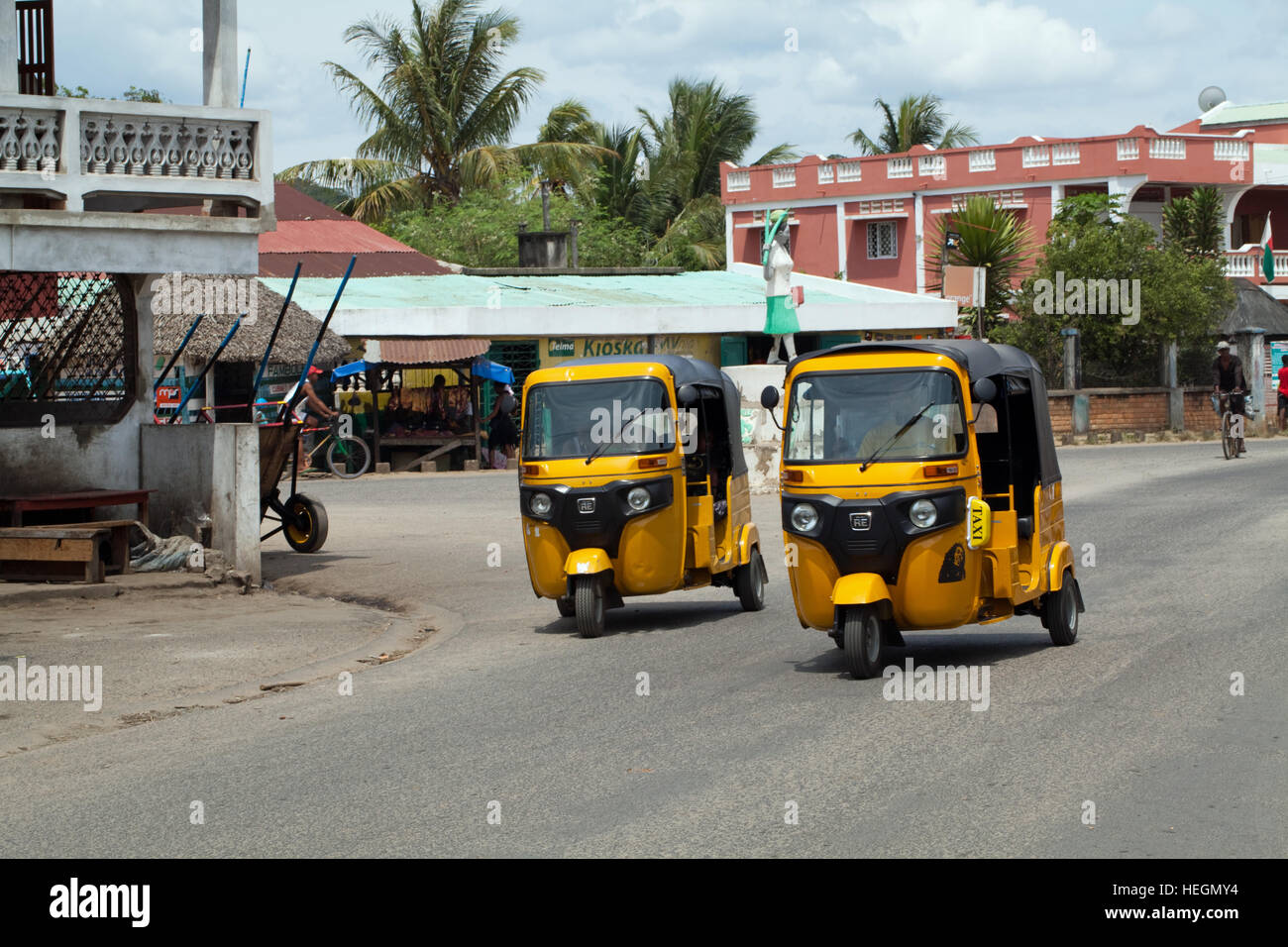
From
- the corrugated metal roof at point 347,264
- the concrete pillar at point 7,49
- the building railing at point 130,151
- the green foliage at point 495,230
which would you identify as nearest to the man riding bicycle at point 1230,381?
the corrugated metal roof at point 347,264

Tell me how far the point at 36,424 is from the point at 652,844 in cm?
1263

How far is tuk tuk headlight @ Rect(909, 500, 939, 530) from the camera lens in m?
9.70

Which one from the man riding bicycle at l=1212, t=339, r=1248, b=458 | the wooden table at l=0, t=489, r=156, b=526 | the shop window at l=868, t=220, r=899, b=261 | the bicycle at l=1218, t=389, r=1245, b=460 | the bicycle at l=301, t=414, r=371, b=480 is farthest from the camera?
the shop window at l=868, t=220, r=899, b=261

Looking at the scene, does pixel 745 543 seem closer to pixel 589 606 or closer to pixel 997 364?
pixel 589 606

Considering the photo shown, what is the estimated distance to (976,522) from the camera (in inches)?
389

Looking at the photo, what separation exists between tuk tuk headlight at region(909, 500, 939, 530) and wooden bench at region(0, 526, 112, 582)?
872cm

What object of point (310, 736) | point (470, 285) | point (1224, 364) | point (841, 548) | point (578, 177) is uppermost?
A: point (578, 177)

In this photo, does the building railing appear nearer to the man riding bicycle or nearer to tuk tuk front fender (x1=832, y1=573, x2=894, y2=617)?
tuk tuk front fender (x1=832, y1=573, x2=894, y2=617)

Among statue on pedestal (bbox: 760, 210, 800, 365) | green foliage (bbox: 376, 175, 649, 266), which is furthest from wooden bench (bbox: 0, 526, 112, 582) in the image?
green foliage (bbox: 376, 175, 649, 266)

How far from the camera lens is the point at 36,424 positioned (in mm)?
16875

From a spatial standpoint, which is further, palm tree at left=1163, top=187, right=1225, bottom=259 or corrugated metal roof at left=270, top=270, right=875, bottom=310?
palm tree at left=1163, top=187, right=1225, bottom=259

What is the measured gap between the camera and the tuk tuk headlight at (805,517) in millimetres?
9883

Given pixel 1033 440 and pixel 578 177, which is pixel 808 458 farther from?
pixel 578 177

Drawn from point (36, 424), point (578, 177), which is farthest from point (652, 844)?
Result: point (578, 177)
